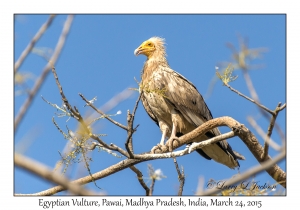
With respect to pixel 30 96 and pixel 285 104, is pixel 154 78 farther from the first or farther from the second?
pixel 30 96

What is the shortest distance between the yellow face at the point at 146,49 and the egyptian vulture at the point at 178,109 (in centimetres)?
81

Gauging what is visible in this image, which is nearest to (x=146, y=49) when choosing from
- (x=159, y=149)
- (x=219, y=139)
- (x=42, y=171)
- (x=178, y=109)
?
(x=178, y=109)

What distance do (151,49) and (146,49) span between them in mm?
118

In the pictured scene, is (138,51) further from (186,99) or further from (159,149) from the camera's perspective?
(159,149)

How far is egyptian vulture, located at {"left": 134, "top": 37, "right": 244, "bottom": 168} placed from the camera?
25.7 ft

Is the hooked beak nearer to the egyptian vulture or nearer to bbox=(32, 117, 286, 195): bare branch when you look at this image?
the egyptian vulture

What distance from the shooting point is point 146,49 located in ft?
31.6

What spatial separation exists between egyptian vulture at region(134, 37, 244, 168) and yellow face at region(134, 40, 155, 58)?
0.81 metres

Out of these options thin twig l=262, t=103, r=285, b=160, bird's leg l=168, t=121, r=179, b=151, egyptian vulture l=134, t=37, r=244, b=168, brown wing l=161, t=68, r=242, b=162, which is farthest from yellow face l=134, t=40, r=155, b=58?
thin twig l=262, t=103, r=285, b=160

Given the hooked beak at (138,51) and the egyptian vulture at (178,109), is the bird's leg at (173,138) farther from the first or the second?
the hooked beak at (138,51)

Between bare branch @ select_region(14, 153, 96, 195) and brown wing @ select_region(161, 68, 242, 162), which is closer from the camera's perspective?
bare branch @ select_region(14, 153, 96, 195)

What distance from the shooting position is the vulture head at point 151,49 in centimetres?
958
